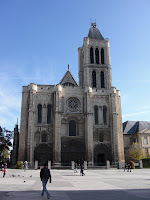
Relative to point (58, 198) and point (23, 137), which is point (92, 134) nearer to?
Result: point (23, 137)

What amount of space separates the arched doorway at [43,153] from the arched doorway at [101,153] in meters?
7.95

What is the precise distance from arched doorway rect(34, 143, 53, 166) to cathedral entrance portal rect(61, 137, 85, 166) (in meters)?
2.08

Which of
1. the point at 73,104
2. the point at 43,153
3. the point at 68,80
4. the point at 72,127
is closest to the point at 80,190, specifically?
the point at 43,153

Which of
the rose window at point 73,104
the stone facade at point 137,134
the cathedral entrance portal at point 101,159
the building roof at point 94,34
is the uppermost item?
the building roof at point 94,34

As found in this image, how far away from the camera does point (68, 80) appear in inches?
1900

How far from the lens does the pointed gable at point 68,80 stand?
4794 centimetres

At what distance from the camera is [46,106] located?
4084cm

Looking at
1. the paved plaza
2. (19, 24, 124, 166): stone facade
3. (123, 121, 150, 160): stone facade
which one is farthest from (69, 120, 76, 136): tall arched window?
the paved plaza

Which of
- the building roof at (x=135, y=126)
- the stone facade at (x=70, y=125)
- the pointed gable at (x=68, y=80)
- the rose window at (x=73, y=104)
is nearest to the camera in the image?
the stone facade at (x=70, y=125)

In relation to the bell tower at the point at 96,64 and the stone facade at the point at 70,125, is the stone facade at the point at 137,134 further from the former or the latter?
the bell tower at the point at 96,64

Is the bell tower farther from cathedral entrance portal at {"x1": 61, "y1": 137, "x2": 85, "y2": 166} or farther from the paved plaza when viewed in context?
the paved plaza

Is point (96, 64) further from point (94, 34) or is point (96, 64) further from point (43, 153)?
point (43, 153)

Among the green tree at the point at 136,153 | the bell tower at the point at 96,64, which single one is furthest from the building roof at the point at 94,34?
Result: the green tree at the point at 136,153

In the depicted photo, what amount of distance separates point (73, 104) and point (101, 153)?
1026cm
